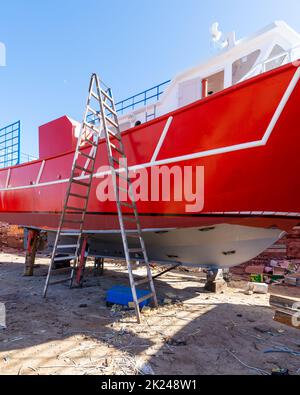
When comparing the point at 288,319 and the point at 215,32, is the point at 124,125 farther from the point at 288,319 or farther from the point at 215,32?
the point at 288,319

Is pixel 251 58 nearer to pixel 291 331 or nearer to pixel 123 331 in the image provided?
pixel 291 331

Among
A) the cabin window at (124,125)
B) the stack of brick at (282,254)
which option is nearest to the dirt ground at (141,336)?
the stack of brick at (282,254)

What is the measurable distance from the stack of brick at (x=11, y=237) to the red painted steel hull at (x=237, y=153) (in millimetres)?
10414

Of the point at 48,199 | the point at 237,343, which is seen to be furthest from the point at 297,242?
the point at 48,199

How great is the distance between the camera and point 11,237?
12.6 metres

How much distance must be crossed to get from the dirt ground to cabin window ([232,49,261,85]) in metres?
5.00

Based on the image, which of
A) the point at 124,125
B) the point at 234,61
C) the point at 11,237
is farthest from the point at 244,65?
the point at 11,237

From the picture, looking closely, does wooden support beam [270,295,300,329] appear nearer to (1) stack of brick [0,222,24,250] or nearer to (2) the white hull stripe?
A: (2) the white hull stripe

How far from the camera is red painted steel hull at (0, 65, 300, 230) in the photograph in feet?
8.44

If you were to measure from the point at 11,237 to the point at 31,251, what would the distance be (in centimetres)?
742

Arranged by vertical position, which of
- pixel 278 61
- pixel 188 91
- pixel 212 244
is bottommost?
pixel 212 244

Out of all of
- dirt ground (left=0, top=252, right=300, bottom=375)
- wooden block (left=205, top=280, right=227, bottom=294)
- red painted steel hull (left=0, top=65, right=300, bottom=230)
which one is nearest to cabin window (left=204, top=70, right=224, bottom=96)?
red painted steel hull (left=0, top=65, right=300, bottom=230)

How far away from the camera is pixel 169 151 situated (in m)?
3.57
